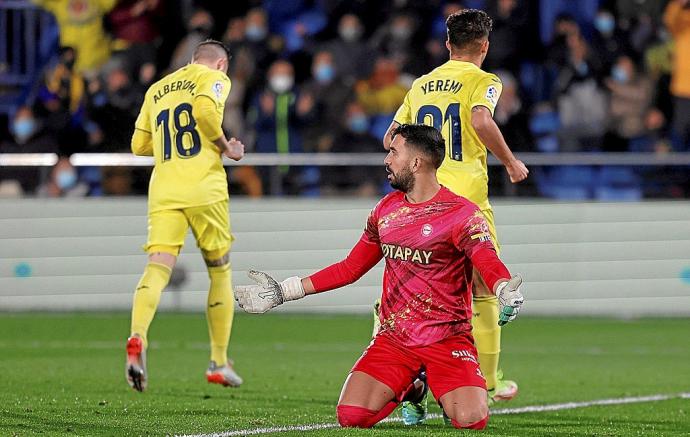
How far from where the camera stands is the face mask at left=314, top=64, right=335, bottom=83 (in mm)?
17719

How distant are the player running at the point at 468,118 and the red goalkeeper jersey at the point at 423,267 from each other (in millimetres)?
1035

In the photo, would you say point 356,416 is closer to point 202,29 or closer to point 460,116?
point 460,116

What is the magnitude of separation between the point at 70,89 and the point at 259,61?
239cm

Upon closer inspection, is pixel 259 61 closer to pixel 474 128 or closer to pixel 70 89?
pixel 70 89

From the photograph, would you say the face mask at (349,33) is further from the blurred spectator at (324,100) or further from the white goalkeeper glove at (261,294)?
the white goalkeeper glove at (261,294)

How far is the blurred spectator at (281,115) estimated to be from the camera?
17547 mm

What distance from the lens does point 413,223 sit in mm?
7062

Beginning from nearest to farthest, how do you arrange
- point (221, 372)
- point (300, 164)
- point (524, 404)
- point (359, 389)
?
point (359, 389) < point (524, 404) < point (221, 372) < point (300, 164)

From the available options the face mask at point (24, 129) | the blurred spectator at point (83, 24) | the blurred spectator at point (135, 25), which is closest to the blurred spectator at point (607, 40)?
the blurred spectator at point (135, 25)

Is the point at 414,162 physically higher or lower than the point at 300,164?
higher

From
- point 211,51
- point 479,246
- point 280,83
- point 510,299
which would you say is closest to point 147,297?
point 211,51

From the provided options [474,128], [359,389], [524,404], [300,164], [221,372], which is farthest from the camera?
[300,164]

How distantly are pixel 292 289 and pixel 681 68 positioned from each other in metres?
12.2

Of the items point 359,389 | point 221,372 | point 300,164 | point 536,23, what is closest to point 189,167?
point 221,372
